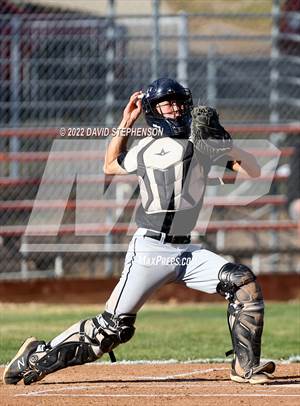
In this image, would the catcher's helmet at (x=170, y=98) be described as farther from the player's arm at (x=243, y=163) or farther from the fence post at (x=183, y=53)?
the fence post at (x=183, y=53)

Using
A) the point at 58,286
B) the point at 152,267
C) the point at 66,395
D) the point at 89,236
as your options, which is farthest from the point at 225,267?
the point at 89,236

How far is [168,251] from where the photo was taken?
661cm

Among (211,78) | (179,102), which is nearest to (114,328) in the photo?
(179,102)

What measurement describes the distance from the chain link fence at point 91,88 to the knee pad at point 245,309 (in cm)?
717

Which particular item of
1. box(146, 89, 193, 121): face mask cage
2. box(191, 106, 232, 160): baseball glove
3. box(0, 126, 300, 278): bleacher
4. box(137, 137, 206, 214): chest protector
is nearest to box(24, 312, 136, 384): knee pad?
box(137, 137, 206, 214): chest protector

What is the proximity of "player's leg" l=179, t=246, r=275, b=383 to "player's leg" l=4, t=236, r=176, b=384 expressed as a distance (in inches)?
6.5

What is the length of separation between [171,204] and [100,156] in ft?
24.9

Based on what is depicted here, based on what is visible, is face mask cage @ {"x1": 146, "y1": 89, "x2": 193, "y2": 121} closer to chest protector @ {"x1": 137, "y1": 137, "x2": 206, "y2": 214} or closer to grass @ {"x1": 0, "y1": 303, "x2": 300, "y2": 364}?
chest protector @ {"x1": 137, "y1": 137, "x2": 206, "y2": 214}

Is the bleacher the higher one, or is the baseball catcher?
the baseball catcher

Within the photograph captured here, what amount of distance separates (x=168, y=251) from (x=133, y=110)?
0.91 meters

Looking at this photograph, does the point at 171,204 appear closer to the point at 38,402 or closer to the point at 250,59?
the point at 38,402

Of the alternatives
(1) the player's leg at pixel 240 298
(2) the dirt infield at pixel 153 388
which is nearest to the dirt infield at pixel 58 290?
(2) the dirt infield at pixel 153 388

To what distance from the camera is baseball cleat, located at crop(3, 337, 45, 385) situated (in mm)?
6754

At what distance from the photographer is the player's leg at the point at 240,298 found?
258 inches
